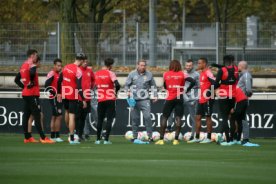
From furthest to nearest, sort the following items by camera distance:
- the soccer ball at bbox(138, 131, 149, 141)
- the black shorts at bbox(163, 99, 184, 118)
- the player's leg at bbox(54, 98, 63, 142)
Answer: the soccer ball at bbox(138, 131, 149, 141)
the player's leg at bbox(54, 98, 63, 142)
the black shorts at bbox(163, 99, 184, 118)

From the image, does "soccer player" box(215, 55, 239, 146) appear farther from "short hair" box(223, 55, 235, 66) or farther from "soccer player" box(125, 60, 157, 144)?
"soccer player" box(125, 60, 157, 144)

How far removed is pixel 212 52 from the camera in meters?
33.5

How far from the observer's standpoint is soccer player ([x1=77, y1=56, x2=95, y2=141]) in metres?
23.9

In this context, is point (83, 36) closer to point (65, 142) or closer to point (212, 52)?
point (212, 52)

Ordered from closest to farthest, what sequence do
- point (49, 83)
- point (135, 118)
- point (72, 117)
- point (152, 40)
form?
point (72, 117), point (135, 118), point (49, 83), point (152, 40)

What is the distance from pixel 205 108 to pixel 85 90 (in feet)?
10.1

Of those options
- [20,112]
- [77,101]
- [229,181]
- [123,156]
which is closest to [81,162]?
[123,156]

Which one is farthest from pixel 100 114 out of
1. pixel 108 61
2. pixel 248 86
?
pixel 248 86

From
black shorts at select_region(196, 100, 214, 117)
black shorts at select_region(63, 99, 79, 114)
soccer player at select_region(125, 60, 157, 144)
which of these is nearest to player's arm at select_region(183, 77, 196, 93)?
black shorts at select_region(196, 100, 214, 117)

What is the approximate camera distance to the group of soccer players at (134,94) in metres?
23.0

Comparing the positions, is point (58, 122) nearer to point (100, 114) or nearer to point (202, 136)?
point (100, 114)

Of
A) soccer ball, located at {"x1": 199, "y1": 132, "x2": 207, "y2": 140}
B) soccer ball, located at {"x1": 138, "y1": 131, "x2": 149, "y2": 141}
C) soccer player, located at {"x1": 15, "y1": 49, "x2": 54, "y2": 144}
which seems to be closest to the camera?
soccer player, located at {"x1": 15, "y1": 49, "x2": 54, "y2": 144}

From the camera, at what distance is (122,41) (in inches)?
1273

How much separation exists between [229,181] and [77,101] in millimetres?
9392
